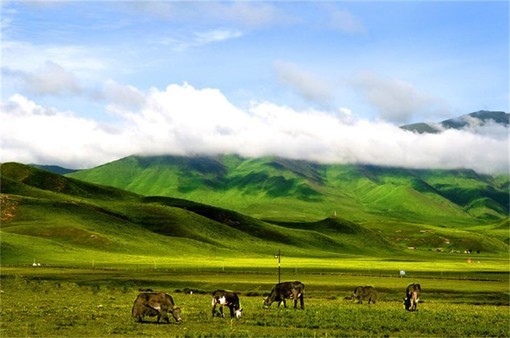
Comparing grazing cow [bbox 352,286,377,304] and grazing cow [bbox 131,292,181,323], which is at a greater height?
grazing cow [bbox 131,292,181,323]

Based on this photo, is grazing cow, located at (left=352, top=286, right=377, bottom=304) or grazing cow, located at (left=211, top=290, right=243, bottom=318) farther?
grazing cow, located at (left=352, top=286, right=377, bottom=304)

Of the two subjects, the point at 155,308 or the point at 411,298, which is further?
the point at 411,298

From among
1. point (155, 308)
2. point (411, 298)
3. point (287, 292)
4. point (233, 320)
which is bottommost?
point (233, 320)

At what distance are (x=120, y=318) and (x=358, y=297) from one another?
2617 cm

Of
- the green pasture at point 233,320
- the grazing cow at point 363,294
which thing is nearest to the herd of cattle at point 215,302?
the green pasture at point 233,320

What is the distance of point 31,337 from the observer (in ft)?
109

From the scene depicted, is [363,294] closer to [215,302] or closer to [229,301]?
[229,301]

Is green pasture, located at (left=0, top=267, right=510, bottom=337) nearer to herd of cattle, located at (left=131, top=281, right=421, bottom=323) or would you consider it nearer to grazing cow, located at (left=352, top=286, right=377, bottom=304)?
herd of cattle, located at (left=131, top=281, right=421, bottom=323)

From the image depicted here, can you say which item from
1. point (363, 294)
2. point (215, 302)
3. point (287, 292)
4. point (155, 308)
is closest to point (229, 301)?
point (215, 302)

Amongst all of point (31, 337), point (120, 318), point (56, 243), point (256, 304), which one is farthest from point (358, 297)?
point (56, 243)

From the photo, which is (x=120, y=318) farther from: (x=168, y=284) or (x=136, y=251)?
(x=136, y=251)

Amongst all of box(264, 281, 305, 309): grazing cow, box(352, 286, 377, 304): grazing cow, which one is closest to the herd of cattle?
box(264, 281, 305, 309): grazing cow

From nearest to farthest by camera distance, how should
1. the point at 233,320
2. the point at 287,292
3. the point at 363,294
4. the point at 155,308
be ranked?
the point at 155,308 < the point at 233,320 < the point at 287,292 < the point at 363,294

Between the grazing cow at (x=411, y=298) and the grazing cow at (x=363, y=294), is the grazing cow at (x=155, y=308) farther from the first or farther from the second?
the grazing cow at (x=363, y=294)
